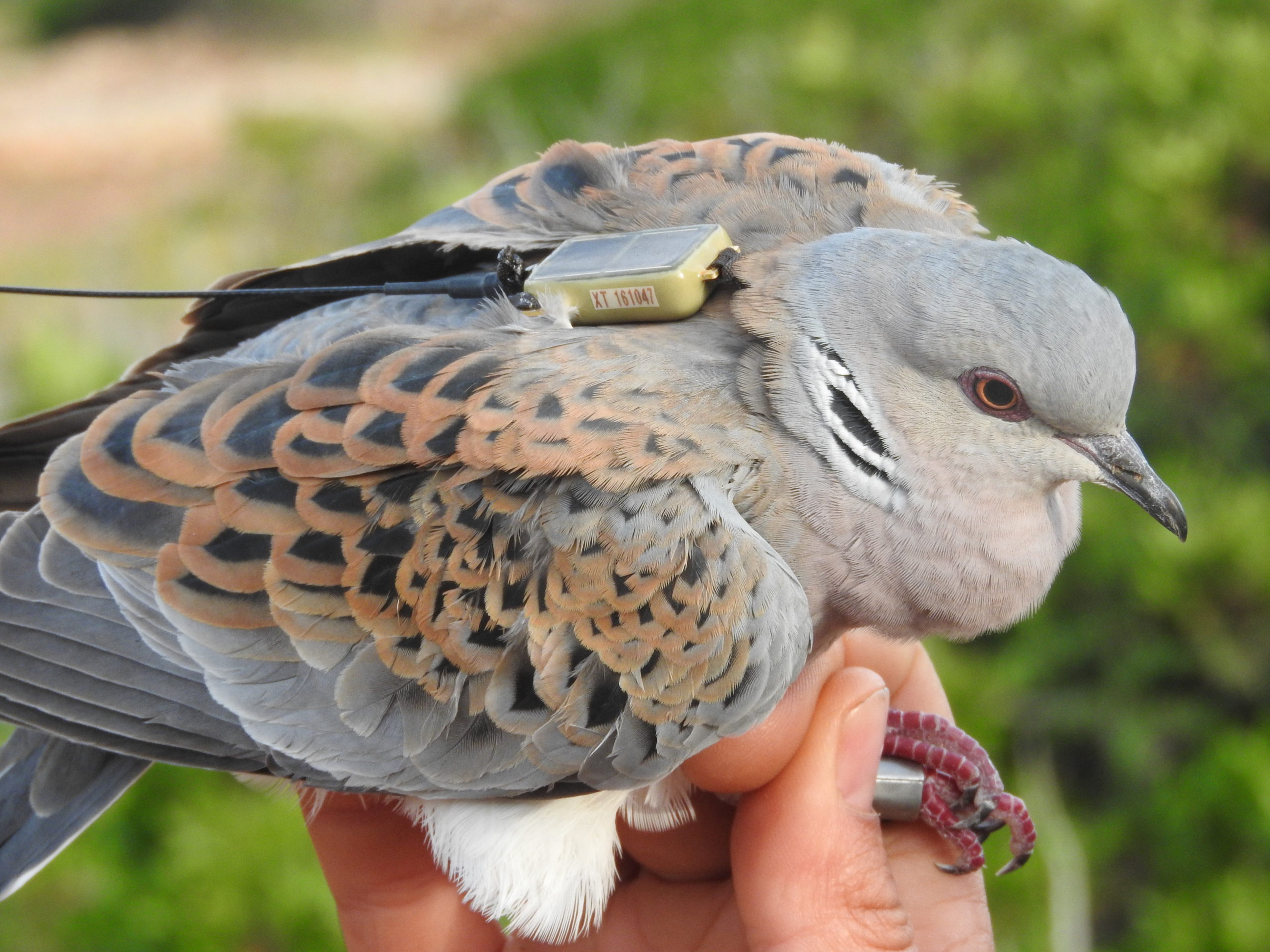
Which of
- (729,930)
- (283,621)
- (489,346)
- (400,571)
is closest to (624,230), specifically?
(489,346)

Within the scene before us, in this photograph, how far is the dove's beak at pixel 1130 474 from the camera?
7.16 ft

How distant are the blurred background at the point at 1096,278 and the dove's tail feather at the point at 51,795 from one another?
3.23ft

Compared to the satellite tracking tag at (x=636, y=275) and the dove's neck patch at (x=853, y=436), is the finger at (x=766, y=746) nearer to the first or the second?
the dove's neck patch at (x=853, y=436)

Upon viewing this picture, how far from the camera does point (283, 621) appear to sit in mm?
2396

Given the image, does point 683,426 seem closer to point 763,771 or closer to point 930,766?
point 763,771

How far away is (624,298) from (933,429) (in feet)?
2.13

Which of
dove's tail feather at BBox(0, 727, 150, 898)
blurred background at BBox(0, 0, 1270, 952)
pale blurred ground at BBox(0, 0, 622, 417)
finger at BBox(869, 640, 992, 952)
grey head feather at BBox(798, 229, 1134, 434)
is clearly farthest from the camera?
pale blurred ground at BBox(0, 0, 622, 417)

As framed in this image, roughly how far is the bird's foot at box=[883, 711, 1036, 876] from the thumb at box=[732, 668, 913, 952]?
0.28m

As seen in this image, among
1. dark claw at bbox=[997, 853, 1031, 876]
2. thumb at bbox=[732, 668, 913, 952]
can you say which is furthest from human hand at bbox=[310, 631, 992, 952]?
dark claw at bbox=[997, 853, 1031, 876]

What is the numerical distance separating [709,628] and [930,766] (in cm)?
94

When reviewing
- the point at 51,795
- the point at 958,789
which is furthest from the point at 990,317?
the point at 51,795

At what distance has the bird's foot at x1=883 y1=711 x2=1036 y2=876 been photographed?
Answer: 8.77 feet

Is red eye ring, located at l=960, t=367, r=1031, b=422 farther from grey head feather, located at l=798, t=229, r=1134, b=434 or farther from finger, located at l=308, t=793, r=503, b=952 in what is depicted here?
finger, located at l=308, t=793, r=503, b=952

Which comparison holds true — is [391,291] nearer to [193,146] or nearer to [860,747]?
[860,747]
